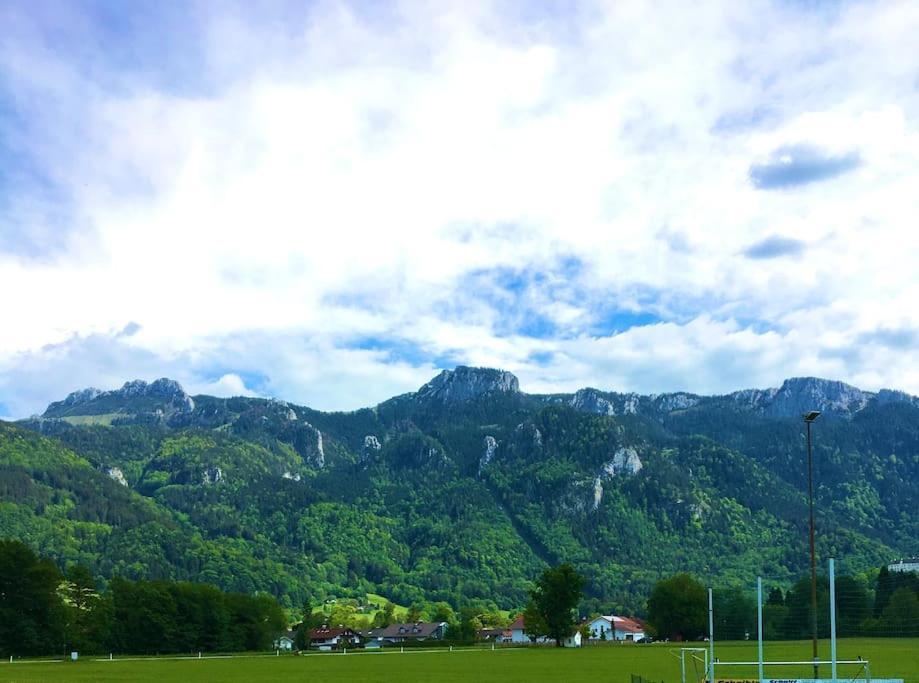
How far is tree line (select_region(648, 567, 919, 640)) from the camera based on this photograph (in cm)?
8919

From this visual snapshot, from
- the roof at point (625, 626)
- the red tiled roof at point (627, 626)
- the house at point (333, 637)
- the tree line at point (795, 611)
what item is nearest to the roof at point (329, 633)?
the house at point (333, 637)

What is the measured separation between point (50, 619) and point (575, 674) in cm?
6452

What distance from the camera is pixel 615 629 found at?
16488 centimetres

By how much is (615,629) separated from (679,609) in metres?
34.2

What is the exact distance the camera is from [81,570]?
112438mm

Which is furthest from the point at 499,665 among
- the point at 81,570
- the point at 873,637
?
the point at 81,570

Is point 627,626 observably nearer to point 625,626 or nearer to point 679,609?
point 625,626

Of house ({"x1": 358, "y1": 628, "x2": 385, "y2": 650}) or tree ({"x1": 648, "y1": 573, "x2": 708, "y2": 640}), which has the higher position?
tree ({"x1": 648, "y1": 573, "x2": 708, "y2": 640})

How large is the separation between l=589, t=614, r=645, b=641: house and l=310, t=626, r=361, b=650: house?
43.3m

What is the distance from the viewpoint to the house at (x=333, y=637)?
178m

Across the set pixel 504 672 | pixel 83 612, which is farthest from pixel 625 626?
pixel 504 672

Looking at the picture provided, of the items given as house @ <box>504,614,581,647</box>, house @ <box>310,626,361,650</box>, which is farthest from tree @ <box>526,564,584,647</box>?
house @ <box>310,626,361,650</box>

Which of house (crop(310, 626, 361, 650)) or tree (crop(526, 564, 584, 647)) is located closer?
tree (crop(526, 564, 584, 647))

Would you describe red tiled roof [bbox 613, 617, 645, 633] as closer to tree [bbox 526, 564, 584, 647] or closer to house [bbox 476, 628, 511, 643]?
house [bbox 476, 628, 511, 643]
